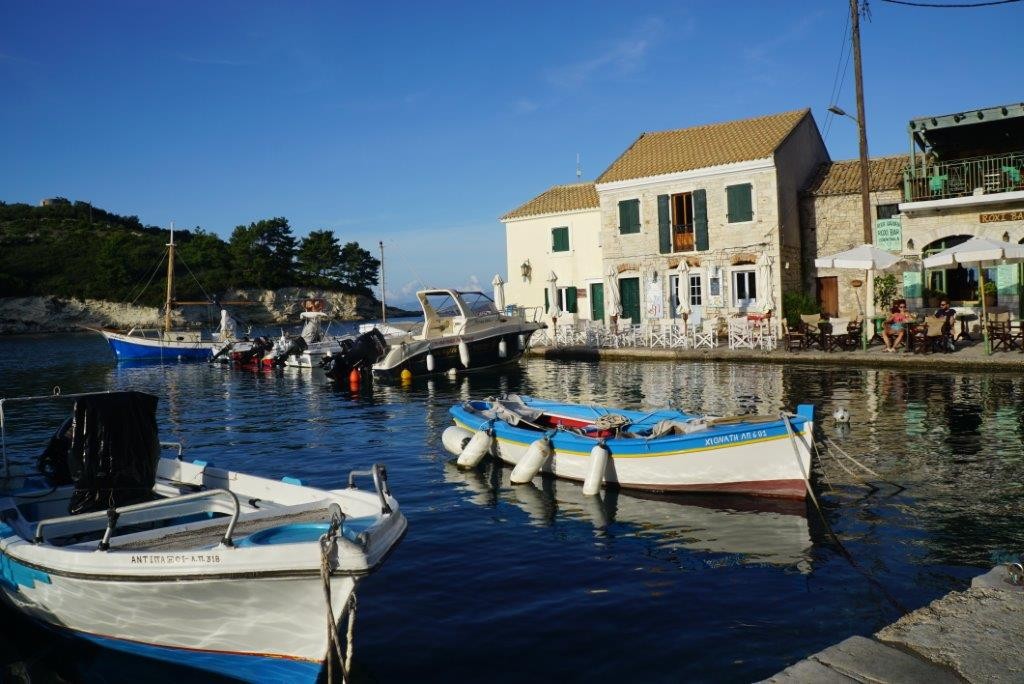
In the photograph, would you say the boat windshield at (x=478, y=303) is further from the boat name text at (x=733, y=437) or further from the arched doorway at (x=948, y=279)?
the boat name text at (x=733, y=437)

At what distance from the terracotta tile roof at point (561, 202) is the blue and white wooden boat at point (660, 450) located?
74.8 ft

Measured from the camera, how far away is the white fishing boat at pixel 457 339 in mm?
25766

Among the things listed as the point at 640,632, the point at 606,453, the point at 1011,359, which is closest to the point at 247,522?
the point at 640,632

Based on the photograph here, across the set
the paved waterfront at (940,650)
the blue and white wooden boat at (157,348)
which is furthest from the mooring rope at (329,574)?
the blue and white wooden boat at (157,348)

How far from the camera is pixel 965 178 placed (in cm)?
2539

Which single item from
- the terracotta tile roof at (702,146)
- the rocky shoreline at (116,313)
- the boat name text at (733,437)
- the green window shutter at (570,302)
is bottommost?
the boat name text at (733,437)

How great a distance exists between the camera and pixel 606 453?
10898 millimetres

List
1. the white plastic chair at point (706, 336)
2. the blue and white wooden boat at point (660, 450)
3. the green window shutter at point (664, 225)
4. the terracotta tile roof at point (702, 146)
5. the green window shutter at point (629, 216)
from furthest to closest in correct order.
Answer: the green window shutter at point (629, 216) < the green window shutter at point (664, 225) < the terracotta tile roof at point (702, 146) < the white plastic chair at point (706, 336) < the blue and white wooden boat at point (660, 450)

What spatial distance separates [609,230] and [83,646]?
2762 cm

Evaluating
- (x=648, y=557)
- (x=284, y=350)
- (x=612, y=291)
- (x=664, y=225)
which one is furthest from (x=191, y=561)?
(x=284, y=350)

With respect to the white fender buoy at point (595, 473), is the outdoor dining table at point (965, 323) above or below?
above

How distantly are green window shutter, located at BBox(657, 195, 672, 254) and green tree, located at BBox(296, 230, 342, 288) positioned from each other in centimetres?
8570

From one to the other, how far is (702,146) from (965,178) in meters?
9.85

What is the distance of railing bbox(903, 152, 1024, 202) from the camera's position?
2445cm
